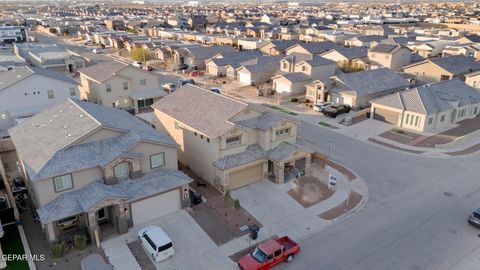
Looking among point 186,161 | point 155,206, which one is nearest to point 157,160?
point 155,206

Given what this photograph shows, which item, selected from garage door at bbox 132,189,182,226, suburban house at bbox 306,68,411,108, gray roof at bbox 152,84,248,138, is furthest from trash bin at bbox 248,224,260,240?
suburban house at bbox 306,68,411,108

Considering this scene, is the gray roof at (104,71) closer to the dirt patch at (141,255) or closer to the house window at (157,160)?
the house window at (157,160)

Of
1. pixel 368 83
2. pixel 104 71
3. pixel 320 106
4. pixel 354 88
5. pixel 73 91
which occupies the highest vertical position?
pixel 104 71

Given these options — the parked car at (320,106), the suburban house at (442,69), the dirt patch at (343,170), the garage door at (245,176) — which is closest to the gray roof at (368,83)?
the parked car at (320,106)

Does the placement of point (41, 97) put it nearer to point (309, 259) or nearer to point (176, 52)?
point (309, 259)

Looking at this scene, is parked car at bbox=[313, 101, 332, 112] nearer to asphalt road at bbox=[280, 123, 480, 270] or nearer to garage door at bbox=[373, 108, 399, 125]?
garage door at bbox=[373, 108, 399, 125]

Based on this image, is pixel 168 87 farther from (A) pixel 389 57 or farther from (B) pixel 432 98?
(A) pixel 389 57
